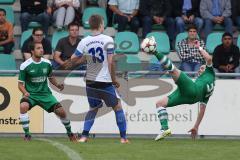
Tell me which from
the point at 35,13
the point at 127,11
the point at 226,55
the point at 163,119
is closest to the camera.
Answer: the point at 163,119

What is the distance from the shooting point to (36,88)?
14.2 meters

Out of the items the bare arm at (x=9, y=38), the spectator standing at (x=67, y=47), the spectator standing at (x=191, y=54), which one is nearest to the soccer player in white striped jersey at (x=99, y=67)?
the spectator standing at (x=67, y=47)

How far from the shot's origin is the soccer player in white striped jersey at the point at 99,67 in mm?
13094

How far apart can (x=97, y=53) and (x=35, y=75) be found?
1.53 metres

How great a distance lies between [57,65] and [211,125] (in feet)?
11.5

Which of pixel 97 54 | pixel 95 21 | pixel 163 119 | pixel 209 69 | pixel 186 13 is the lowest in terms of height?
pixel 163 119

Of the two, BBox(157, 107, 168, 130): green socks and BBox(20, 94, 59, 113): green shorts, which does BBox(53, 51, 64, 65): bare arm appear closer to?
BBox(20, 94, 59, 113): green shorts

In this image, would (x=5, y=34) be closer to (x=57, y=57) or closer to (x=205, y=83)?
(x=57, y=57)

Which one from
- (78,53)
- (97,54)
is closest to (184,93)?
(97,54)

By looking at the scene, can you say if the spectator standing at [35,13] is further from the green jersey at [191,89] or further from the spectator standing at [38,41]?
the green jersey at [191,89]

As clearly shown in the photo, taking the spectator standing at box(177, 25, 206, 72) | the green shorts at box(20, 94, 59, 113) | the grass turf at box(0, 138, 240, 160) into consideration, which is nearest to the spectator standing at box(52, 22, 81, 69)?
the spectator standing at box(177, 25, 206, 72)

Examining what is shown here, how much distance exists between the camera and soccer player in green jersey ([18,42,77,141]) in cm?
1406

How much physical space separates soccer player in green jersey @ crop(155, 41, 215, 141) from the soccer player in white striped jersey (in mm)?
751

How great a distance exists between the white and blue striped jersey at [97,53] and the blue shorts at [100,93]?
0.10 meters
